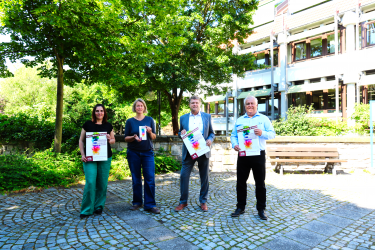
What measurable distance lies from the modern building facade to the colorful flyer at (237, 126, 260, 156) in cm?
1429

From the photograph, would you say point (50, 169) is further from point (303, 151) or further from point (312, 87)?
point (312, 87)

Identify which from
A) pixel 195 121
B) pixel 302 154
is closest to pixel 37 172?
pixel 195 121

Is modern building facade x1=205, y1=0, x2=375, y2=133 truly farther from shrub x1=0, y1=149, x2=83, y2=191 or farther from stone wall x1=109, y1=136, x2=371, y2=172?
shrub x1=0, y1=149, x2=83, y2=191

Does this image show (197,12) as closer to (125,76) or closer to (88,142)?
(125,76)

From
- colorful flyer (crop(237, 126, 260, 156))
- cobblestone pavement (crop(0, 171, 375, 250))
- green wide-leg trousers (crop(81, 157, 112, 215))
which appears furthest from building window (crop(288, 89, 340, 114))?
green wide-leg trousers (crop(81, 157, 112, 215))

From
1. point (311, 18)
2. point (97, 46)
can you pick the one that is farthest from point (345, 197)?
point (311, 18)

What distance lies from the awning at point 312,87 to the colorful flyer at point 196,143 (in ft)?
56.9

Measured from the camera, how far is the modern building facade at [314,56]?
16.7 m

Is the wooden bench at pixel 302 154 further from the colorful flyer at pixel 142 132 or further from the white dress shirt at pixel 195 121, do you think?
the colorful flyer at pixel 142 132

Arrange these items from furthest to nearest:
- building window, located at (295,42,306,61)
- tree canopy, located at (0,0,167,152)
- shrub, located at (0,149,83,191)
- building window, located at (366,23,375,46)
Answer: building window, located at (295,42,306,61) < building window, located at (366,23,375,46) < tree canopy, located at (0,0,167,152) < shrub, located at (0,149,83,191)

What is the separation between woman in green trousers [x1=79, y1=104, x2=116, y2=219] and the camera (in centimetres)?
390

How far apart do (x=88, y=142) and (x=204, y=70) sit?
9.95 meters

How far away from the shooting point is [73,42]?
7.52 m

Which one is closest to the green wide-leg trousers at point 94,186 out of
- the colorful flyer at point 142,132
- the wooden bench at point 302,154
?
the colorful flyer at point 142,132
